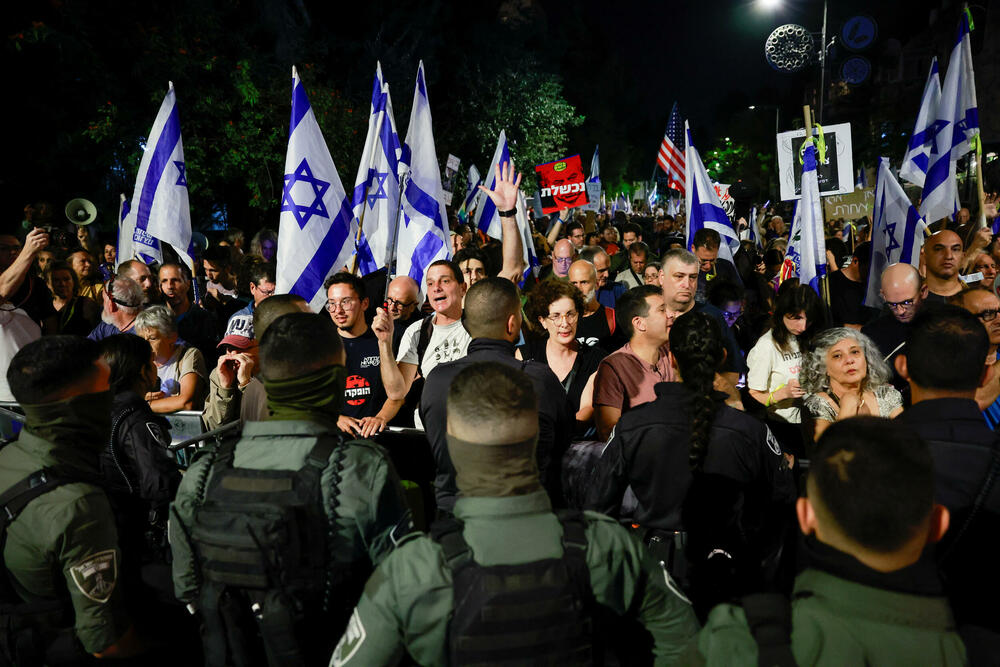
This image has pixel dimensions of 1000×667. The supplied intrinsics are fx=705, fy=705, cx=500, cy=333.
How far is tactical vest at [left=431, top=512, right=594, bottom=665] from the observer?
6.13 feet

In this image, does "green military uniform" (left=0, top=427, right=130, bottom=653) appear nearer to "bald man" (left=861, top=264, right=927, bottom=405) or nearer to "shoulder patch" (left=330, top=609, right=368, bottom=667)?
"shoulder patch" (left=330, top=609, right=368, bottom=667)

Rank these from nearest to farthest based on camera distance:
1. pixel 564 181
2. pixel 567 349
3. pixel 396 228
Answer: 1. pixel 567 349
2. pixel 396 228
3. pixel 564 181

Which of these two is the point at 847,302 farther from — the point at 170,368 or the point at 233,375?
the point at 170,368

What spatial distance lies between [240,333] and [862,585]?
444cm

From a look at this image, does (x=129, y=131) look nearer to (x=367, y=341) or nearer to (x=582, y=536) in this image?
(x=367, y=341)

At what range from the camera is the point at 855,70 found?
20656mm

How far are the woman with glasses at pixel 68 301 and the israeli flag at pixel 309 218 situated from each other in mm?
2725

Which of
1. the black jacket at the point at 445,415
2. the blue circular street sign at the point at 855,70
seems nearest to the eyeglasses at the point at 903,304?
the black jacket at the point at 445,415

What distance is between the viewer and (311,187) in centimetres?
617

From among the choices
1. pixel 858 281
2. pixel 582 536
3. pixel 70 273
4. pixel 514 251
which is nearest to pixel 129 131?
pixel 70 273

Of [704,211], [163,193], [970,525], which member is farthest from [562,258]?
[970,525]

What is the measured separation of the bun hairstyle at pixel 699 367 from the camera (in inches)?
123

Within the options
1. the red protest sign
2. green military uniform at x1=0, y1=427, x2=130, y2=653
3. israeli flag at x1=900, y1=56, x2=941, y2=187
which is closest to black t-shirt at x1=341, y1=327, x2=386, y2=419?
green military uniform at x1=0, y1=427, x2=130, y2=653

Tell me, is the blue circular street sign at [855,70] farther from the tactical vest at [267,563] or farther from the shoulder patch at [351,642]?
the shoulder patch at [351,642]
